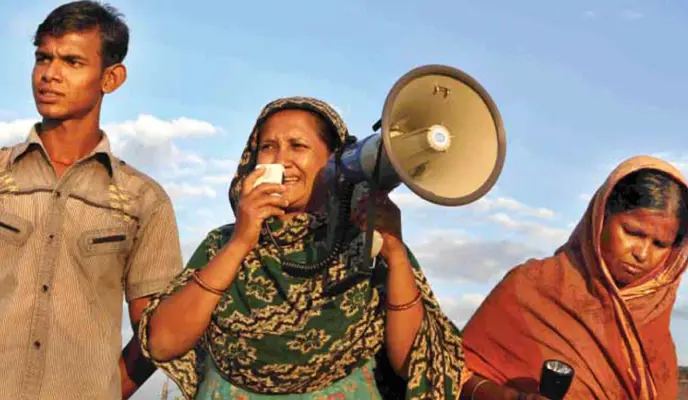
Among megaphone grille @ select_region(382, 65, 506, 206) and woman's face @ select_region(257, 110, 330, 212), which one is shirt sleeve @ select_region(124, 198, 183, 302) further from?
megaphone grille @ select_region(382, 65, 506, 206)

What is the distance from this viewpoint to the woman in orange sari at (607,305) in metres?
4.50

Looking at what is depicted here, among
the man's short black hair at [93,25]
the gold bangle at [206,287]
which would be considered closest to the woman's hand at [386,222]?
the gold bangle at [206,287]

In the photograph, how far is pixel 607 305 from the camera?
4.54m

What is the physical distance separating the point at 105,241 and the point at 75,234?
142mm

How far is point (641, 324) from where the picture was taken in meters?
4.59

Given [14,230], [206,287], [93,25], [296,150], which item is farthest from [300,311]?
[93,25]

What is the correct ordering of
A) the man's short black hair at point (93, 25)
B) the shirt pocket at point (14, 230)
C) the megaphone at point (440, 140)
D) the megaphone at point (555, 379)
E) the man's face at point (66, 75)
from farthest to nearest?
the man's short black hair at point (93, 25), the man's face at point (66, 75), the shirt pocket at point (14, 230), the megaphone at point (555, 379), the megaphone at point (440, 140)

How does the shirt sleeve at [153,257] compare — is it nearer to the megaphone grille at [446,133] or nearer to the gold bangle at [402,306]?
the gold bangle at [402,306]

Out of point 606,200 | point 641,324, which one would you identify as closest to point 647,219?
point 606,200

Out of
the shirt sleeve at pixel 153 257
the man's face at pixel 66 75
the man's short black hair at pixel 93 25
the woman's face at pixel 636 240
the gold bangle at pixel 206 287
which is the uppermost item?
the man's short black hair at pixel 93 25

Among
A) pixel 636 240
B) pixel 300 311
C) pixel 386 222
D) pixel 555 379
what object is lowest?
pixel 555 379

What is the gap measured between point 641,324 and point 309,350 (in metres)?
1.83

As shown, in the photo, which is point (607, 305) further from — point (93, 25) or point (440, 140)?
point (93, 25)

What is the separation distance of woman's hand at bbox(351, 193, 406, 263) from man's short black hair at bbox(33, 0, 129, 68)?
5.64ft
